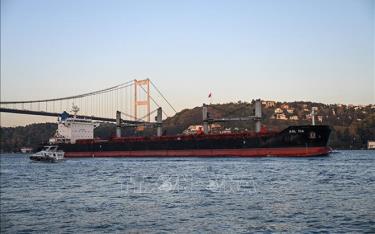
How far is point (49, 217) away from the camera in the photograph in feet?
46.6

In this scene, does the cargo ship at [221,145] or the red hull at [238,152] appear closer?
the cargo ship at [221,145]

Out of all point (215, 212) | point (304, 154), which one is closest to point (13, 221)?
point (215, 212)

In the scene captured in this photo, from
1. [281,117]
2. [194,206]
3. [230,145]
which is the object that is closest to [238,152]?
[230,145]

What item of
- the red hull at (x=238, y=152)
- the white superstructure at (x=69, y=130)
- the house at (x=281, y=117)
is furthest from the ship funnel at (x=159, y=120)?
the house at (x=281, y=117)

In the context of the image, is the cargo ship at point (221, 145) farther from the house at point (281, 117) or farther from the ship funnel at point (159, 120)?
the house at point (281, 117)

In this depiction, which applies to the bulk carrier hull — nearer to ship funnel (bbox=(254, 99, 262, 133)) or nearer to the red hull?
the red hull

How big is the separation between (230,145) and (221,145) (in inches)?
47.3

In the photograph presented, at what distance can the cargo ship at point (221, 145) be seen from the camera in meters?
48.7

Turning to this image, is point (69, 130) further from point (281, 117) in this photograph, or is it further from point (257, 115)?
point (281, 117)

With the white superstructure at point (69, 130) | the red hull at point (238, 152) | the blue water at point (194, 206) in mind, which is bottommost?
the blue water at point (194, 206)

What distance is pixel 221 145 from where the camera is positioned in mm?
53406

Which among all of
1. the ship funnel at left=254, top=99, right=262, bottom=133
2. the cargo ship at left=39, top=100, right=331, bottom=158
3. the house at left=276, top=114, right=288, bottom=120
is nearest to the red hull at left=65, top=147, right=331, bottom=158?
the cargo ship at left=39, top=100, right=331, bottom=158

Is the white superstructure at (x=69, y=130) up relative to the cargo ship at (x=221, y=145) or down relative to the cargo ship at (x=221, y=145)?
up

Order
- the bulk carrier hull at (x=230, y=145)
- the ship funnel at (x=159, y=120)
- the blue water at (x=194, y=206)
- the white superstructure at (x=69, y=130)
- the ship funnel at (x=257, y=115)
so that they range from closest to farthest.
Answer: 1. the blue water at (x=194, y=206)
2. the bulk carrier hull at (x=230, y=145)
3. the ship funnel at (x=257, y=115)
4. the ship funnel at (x=159, y=120)
5. the white superstructure at (x=69, y=130)
